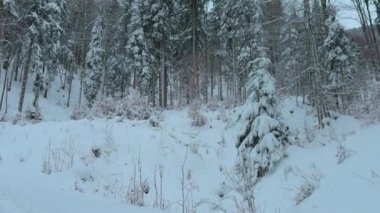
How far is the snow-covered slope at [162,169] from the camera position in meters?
4.96

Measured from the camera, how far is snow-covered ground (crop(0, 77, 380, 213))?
4965 mm

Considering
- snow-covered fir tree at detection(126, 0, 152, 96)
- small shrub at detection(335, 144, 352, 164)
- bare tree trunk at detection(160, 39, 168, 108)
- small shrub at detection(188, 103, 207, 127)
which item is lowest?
small shrub at detection(335, 144, 352, 164)

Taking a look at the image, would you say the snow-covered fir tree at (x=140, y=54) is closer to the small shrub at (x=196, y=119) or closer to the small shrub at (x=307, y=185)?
the small shrub at (x=196, y=119)

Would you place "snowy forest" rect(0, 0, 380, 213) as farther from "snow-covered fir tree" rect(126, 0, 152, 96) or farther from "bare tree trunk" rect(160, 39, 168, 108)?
"snow-covered fir tree" rect(126, 0, 152, 96)

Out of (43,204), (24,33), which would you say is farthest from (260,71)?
(24,33)

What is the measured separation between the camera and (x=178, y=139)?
11750mm

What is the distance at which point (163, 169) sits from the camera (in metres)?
9.65

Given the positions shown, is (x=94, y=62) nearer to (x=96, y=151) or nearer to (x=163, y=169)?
Result: (x=96, y=151)

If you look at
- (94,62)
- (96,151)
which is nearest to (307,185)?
(96,151)

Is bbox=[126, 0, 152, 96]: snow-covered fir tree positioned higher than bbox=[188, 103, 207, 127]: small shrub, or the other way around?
bbox=[126, 0, 152, 96]: snow-covered fir tree

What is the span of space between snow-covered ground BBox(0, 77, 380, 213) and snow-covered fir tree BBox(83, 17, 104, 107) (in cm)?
3095

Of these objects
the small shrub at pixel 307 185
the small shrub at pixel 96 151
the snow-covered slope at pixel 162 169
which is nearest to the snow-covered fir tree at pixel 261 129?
the snow-covered slope at pixel 162 169

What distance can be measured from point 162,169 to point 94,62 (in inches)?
1424

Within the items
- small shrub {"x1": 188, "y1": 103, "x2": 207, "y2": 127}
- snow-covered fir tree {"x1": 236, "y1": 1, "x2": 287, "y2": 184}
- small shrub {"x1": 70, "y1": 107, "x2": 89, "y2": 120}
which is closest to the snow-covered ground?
small shrub {"x1": 188, "y1": 103, "x2": 207, "y2": 127}
